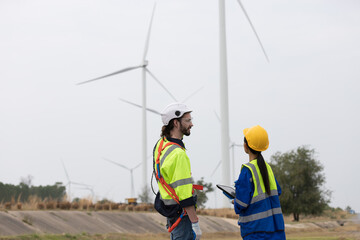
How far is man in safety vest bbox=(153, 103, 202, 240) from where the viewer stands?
6824 millimetres

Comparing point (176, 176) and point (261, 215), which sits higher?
point (176, 176)

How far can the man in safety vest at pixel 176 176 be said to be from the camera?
682 cm

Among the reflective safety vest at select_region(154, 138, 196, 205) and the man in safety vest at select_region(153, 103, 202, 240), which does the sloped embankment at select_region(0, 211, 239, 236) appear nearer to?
the man in safety vest at select_region(153, 103, 202, 240)

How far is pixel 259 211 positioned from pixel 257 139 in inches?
34.1

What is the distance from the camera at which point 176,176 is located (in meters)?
6.85

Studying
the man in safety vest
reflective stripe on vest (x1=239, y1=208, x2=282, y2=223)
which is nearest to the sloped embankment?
the man in safety vest

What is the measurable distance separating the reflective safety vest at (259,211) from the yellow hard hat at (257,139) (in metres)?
0.27

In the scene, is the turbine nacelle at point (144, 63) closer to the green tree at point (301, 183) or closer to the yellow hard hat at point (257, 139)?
the green tree at point (301, 183)

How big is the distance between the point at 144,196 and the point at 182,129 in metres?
40.1

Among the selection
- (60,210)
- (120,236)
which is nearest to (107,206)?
(60,210)

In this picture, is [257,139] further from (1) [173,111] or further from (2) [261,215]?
(1) [173,111]

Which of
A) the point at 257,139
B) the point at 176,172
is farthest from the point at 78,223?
the point at 257,139

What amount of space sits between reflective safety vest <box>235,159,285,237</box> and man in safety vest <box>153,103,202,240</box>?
23.0 inches

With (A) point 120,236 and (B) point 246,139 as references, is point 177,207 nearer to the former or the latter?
(B) point 246,139
